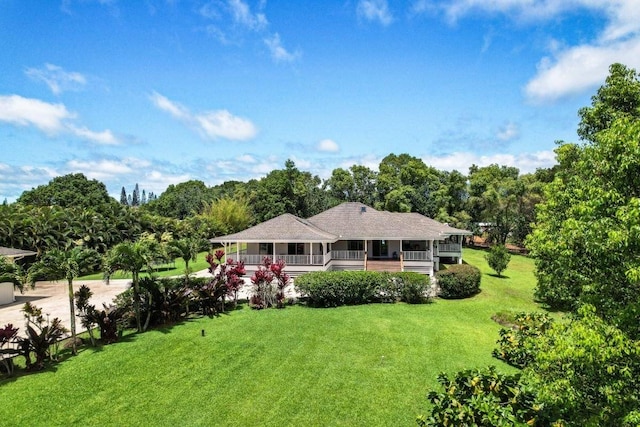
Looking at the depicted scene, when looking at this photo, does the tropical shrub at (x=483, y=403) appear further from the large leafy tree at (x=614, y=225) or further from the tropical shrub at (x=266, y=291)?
the tropical shrub at (x=266, y=291)

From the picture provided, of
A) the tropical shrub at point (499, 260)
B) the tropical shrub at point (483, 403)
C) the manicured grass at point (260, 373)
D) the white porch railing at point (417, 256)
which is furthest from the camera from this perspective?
the tropical shrub at point (499, 260)

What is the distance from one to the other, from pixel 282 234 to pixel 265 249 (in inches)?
117

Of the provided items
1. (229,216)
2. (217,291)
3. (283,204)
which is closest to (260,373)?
(217,291)

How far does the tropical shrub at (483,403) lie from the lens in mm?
4914

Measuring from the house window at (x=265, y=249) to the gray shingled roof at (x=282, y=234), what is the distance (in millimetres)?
1453

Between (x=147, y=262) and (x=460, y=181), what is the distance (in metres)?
44.7

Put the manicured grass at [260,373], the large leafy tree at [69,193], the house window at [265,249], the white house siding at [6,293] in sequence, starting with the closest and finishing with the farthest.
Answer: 1. the manicured grass at [260,373]
2. the white house siding at [6,293]
3. the house window at [265,249]
4. the large leafy tree at [69,193]

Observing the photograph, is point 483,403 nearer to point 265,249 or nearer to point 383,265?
point 383,265

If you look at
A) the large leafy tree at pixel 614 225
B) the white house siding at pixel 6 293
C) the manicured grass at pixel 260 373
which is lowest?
the manicured grass at pixel 260 373

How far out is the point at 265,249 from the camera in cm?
2656

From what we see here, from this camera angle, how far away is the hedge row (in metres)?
17.3

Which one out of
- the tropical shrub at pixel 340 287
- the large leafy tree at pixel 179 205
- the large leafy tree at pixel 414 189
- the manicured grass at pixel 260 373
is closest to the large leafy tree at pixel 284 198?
the large leafy tree at pixel 414 189

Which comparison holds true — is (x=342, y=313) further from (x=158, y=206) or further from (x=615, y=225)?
(x=158, y=206)

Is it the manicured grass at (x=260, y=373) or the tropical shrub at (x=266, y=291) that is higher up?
the tropical shrub at (x=266, y=291)
